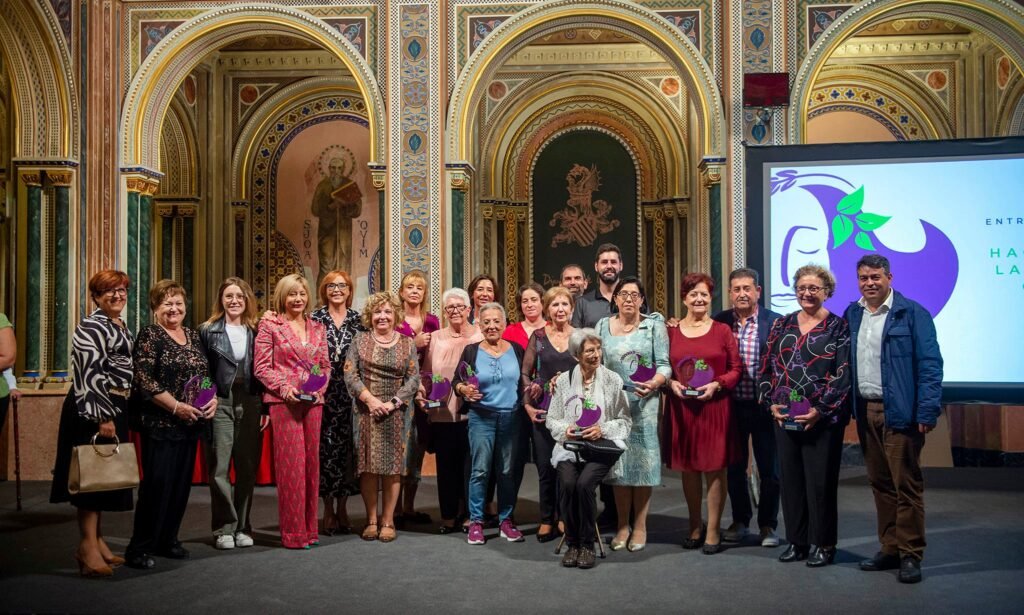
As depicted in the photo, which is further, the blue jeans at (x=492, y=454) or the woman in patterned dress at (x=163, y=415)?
the blue jeans at (x=492, y=454)

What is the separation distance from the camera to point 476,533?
203 inches

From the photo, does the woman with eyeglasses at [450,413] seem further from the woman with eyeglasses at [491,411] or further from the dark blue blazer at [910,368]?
the dark blue blazer at [910,368]

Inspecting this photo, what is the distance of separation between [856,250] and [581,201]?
5739 millimetres

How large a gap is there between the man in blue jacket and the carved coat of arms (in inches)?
306

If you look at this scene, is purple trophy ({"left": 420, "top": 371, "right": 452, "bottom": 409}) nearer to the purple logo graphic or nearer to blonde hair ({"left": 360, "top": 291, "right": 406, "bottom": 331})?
blonde hair ({"left": 360, "top": 291, "right": 406, "bottom": 331})

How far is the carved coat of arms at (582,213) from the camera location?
12.3m

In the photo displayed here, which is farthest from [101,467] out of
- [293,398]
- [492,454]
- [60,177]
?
[60,177]

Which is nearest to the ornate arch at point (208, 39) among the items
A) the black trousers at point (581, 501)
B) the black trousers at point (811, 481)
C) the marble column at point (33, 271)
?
the marble column at point (33, 271)

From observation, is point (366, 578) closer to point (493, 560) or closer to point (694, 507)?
point (493, 560)

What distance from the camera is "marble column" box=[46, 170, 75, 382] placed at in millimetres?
7887

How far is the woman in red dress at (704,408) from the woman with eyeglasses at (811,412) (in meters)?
0.29

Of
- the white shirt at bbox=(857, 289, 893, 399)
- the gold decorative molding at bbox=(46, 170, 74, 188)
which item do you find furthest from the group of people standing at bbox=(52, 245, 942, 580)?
the gold decorative molding at bbox=(46, 170, 74, 188)

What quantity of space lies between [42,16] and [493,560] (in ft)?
19.8

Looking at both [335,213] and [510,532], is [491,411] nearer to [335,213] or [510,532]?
[510,532]
